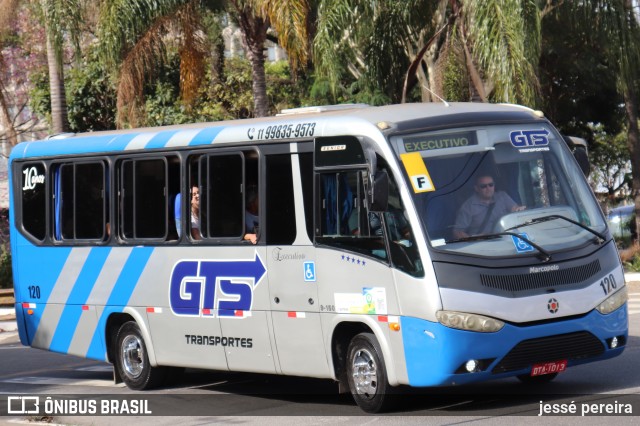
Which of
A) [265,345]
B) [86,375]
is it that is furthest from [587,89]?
[265,345]

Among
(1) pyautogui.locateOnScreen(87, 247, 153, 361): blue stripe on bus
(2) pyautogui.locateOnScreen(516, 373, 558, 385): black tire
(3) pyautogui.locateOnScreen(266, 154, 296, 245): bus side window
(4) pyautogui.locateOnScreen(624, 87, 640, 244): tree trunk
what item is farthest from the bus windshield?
(4) pyautogui.locateOnScreen(624, 87, 640, 244): tree trunk

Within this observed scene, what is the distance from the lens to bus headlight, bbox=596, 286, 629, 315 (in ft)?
34.2

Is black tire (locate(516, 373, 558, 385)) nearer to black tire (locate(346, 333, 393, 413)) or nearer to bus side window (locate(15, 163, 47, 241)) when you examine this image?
black tire (locate(346, 333, 393, 413))

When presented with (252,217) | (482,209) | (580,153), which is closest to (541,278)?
(482,209)

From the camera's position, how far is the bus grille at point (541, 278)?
9852 mm

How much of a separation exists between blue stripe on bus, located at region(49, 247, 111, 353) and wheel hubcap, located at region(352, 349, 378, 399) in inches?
162

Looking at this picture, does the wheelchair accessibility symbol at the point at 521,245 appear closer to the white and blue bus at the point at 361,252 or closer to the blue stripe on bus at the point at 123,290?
the white and blue bus at the point at 361,252

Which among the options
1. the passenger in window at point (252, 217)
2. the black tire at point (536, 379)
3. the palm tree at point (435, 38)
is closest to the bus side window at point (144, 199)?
the passenger in window at point (252, 217)

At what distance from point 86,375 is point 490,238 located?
278 inches

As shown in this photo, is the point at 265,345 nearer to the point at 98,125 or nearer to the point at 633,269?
the point at 633,269

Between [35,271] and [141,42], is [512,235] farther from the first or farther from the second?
[141,42]

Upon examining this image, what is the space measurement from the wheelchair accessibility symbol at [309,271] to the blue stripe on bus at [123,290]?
2549 millimetres

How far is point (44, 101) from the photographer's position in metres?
36.2

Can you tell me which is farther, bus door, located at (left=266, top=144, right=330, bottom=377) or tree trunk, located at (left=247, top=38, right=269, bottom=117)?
tree trunk, located at (left=247, top=38, right=269, bottom=117)
